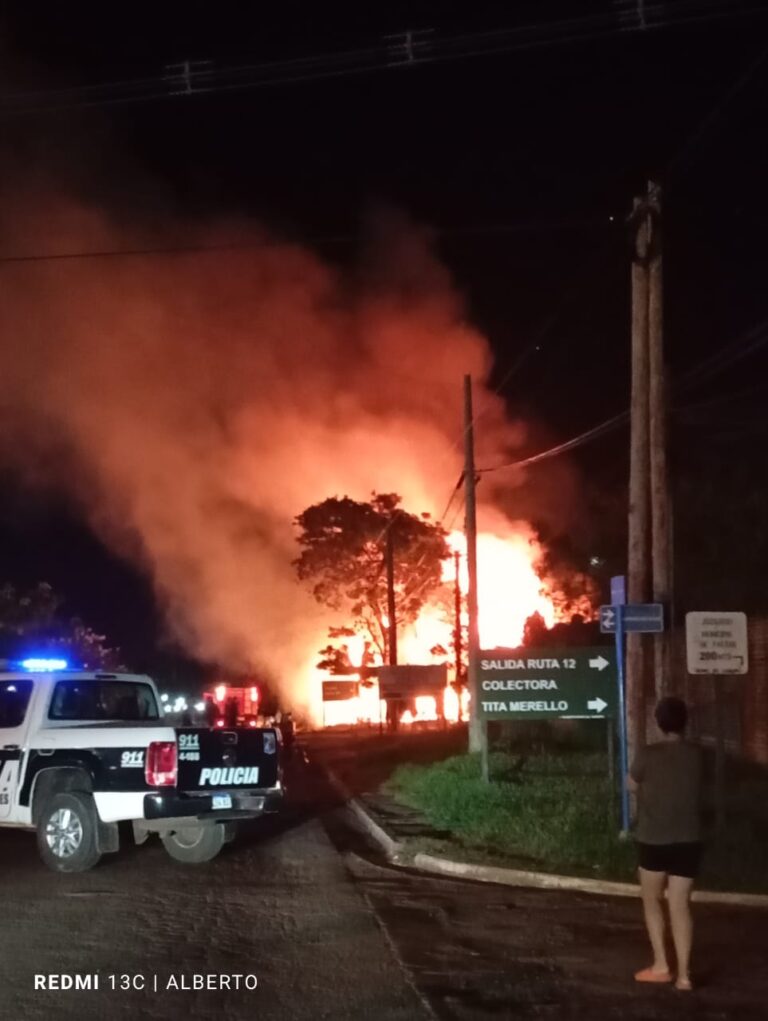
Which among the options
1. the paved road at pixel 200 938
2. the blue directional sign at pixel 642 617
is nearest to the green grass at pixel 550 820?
the paved road at pixel 200 938

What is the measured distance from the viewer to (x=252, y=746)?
476 inches

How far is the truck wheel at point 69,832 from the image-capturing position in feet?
37.3

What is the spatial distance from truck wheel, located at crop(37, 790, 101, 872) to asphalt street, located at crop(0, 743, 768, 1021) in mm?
154

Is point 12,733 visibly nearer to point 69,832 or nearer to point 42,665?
point 69,832

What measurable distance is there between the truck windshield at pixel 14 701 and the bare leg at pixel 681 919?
7.05 metres

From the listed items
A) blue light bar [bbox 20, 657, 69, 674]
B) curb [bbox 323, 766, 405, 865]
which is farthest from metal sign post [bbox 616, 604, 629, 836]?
blue light bar [bbox 20, 657, 69, 674]

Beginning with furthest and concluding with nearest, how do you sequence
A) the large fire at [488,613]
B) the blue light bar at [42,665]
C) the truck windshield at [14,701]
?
the large fire at [488,613] < the blue light bar at [42,665] < the truck windshield at [14,701]

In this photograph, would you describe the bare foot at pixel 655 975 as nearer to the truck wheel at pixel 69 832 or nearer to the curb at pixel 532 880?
the curb at pixel 532 880

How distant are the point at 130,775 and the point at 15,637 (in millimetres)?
41931

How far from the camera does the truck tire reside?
12352mm

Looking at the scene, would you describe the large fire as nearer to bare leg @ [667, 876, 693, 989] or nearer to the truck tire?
the truck tire

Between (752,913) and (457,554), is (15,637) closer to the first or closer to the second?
(457,554)

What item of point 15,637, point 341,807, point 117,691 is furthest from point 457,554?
point 117,691

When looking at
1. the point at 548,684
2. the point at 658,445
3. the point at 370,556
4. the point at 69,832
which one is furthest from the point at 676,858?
the point at 370,556
